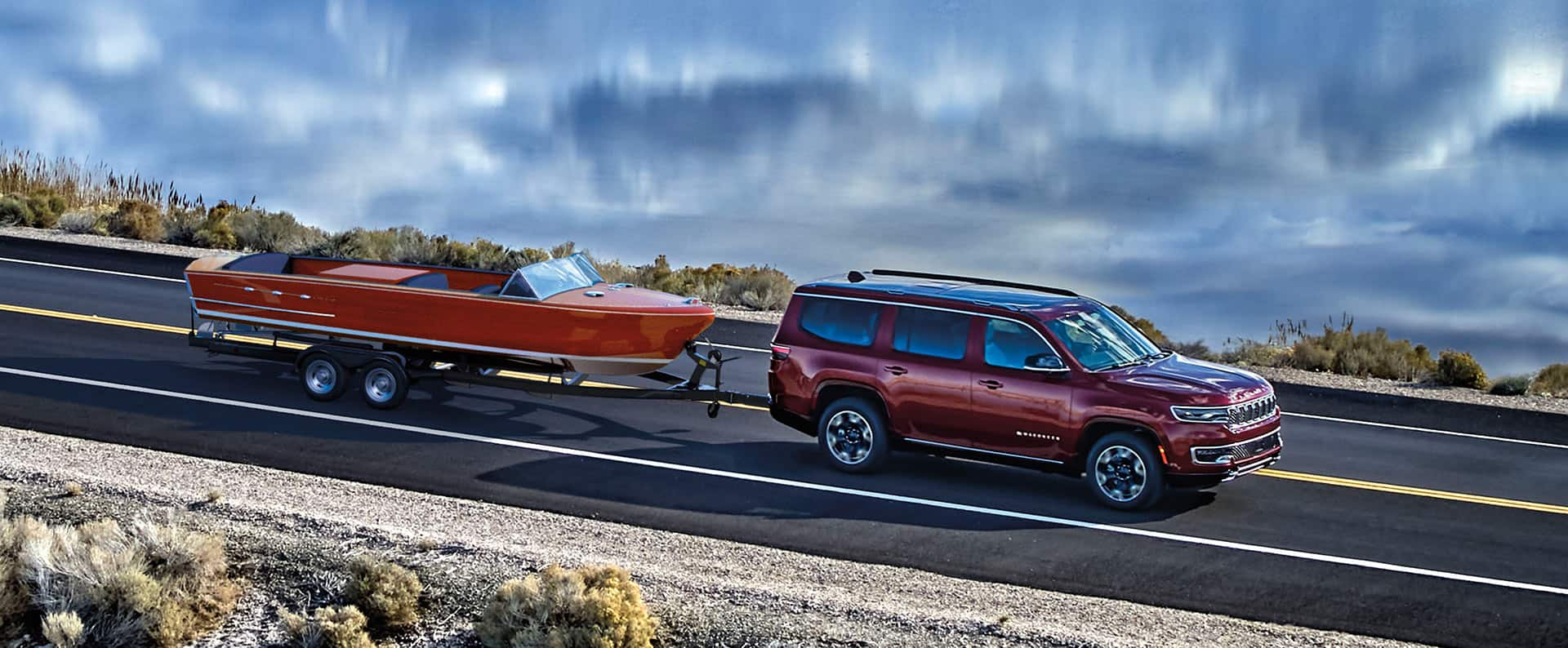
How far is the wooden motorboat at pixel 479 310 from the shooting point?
49.2ft

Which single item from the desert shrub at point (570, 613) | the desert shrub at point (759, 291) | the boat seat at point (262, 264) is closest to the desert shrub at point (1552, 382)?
the desert shrub at point (759, 291)

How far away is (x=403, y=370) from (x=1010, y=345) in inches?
271

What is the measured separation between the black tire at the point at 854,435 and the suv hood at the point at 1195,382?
2315 millimetres

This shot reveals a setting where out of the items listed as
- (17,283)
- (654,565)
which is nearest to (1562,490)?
(654,565)

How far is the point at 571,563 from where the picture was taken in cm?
1089

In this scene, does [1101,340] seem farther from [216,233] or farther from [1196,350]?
[216,233]

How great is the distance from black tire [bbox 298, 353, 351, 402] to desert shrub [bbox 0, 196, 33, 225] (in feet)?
66.6

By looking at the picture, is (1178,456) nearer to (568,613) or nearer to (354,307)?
(568,613)

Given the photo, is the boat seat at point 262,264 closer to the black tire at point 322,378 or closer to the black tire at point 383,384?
the black tire at point 322,378

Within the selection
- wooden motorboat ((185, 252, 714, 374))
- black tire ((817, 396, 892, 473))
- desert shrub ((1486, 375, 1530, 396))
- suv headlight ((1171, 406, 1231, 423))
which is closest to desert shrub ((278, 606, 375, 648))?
wooden motorboat ((185, 252, 714, 374))

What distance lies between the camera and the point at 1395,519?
534 inches

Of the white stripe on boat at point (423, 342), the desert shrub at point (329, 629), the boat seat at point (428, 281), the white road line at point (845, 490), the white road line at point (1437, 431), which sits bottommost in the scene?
the desert shrub at point (329, 629)

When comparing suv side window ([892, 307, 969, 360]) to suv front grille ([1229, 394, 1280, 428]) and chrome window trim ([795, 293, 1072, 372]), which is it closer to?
chrome window trim ([795, 293, 1072, 372])

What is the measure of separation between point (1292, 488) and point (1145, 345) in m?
2.18
